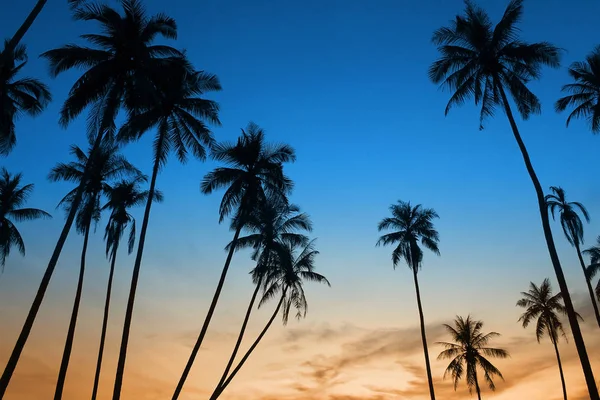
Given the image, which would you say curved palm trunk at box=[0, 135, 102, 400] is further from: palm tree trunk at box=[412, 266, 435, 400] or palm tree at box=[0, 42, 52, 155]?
palm tree trunk at box=[412, 266, 435, 400]

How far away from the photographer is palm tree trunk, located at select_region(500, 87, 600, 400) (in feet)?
58.7

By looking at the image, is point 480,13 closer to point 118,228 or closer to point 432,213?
point 432,213

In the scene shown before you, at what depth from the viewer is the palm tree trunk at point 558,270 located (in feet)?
58.7

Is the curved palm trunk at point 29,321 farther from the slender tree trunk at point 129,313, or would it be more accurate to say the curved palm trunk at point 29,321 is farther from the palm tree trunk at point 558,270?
the palm tree trunk at point 558,270

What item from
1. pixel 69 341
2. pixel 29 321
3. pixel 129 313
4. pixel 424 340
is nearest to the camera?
pixel 29 321

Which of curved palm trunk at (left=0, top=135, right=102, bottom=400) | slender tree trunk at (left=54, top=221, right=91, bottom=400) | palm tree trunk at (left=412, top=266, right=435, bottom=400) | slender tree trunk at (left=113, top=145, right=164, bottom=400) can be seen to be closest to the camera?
curved palm trunk at (left=0, top=135, right=102, bottom=400)

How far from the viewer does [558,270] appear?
65.8ft

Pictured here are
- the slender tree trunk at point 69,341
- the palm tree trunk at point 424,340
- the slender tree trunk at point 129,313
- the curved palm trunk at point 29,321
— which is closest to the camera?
the curved palm trunk at point 29,321

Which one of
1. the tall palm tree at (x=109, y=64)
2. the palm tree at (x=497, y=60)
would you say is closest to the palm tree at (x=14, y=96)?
the tall palm tree at (x=109, y=64)

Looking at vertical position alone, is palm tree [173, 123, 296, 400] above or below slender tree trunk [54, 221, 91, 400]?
above

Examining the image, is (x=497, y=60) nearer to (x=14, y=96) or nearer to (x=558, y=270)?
(x=558, y=270)

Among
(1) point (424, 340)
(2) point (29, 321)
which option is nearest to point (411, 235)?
(1) point (424, 340)

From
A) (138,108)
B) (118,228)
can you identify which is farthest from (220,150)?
(118,228)

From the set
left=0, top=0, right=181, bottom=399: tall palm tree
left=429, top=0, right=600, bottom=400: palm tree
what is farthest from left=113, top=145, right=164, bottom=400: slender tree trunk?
left=429, top=0, right=600, bottom=400: palm tree
